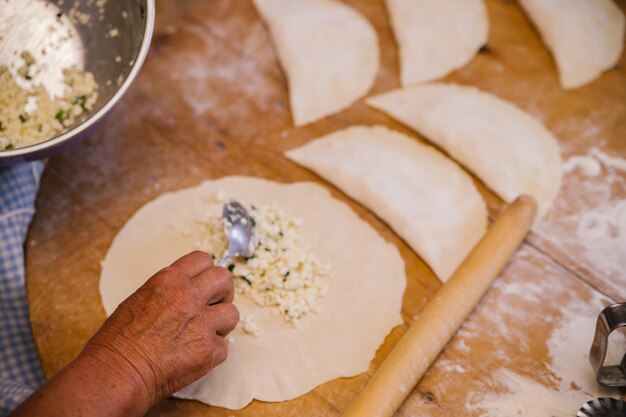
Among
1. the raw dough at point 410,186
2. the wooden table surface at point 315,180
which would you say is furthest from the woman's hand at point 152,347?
the raw dough at point 410,186

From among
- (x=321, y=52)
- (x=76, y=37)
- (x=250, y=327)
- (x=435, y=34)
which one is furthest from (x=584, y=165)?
(x=76, y=37)

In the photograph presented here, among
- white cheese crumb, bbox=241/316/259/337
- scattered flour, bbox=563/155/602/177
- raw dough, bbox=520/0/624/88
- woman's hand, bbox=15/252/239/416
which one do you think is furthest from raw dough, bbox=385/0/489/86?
woman's hand, bbox=15/252/239/416

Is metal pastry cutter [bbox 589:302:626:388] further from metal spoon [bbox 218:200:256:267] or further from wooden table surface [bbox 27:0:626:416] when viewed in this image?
metal spoon [bbox 218:200:256:267]

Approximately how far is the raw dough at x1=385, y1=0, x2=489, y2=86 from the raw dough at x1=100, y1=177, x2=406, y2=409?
0.73 m

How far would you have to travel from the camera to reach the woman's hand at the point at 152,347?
3.61ft

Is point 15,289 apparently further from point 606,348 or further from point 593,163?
point 593,163

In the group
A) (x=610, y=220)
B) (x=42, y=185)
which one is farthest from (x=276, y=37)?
(x=610, y=220)

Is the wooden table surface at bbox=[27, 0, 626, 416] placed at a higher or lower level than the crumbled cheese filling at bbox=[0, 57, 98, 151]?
lower

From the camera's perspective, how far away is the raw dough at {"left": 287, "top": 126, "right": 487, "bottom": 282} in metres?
1.70

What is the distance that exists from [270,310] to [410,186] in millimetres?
613

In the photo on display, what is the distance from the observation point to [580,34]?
2199 millimetres

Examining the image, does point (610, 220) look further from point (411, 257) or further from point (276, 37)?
point (276, 37)

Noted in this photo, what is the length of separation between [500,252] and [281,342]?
2.19ft

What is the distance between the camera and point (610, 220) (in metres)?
1.78
